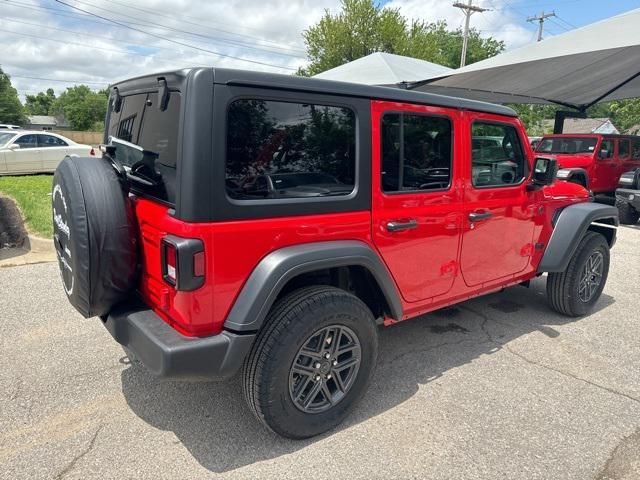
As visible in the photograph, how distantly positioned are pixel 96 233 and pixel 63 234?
1.44 feet

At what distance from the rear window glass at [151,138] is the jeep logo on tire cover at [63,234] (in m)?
0.40

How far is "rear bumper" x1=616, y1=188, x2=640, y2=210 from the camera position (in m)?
8.77

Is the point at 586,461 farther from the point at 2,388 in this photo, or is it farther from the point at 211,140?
the point at 2,388

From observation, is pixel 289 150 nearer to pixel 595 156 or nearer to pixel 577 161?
pixel 577 161

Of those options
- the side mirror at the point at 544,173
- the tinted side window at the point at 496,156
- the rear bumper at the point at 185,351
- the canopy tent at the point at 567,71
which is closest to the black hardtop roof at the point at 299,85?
the tinted side window at the point at 496,156

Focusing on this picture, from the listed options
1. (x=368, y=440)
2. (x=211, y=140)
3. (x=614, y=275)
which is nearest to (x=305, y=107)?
(x=211, y=140)

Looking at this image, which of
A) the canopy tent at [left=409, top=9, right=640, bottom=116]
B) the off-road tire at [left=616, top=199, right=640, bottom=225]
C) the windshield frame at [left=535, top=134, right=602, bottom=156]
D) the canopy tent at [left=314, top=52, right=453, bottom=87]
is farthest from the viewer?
the windshield frame at [left=535, top=134, right=602, bottom=156]

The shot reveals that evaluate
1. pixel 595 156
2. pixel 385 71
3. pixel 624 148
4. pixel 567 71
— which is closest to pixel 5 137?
pixel 385 71

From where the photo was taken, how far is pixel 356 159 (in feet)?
8.30

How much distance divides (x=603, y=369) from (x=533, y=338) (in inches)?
23.0

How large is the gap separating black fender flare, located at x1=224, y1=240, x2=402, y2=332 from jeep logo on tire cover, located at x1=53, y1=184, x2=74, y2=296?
0.97 metres

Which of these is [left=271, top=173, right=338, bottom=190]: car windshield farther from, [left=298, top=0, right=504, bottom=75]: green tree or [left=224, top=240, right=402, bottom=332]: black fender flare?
[left=298, top=0, right=504, bottom=75]: green tree

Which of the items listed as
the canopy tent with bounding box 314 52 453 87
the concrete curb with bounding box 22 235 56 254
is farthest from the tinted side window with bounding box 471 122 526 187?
the canopy tent with bounding box 314 52 453 87

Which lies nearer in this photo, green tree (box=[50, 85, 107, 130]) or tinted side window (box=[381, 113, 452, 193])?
tinted side window (box=[381, 113, 452, 193])
